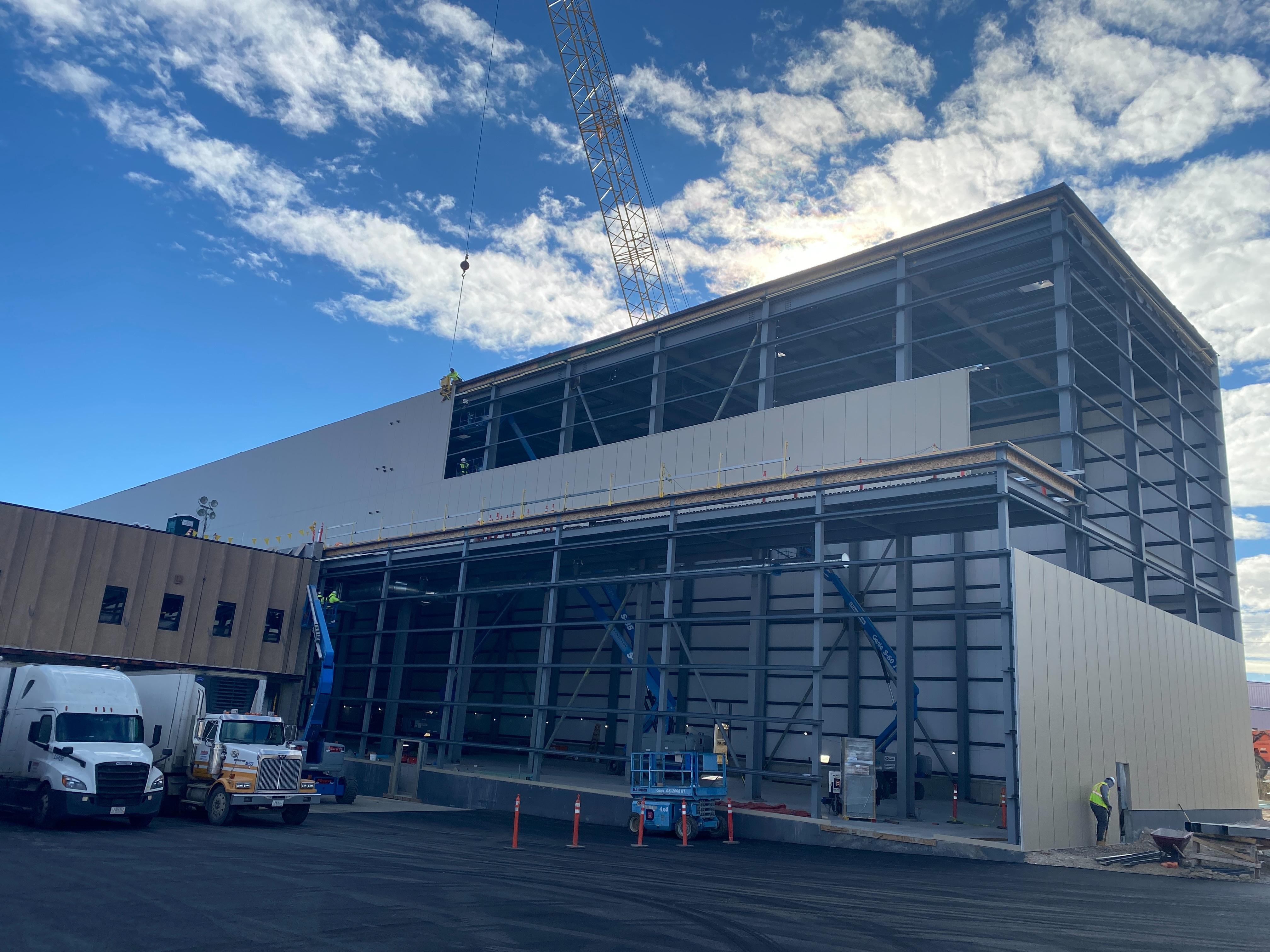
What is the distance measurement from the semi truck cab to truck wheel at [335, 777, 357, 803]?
547cm

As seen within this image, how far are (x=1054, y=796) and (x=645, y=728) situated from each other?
14.8m

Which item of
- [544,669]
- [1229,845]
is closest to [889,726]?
[1229,845]

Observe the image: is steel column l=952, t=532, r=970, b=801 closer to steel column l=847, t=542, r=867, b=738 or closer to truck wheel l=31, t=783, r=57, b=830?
steel column l=847, t=542, r=867, b=738

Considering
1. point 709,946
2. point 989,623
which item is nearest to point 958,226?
point 989,623

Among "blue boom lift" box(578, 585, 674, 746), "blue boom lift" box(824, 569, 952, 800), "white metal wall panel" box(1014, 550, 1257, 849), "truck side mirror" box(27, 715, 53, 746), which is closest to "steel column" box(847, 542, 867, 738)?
"blue boom lift" box(824, 569, 952, 800)

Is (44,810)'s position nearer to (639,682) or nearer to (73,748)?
(73,748)

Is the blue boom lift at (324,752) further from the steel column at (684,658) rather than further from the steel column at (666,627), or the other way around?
the steel column at (684,658)

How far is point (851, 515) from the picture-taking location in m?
23.5

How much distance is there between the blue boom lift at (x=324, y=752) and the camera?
26.5 meters

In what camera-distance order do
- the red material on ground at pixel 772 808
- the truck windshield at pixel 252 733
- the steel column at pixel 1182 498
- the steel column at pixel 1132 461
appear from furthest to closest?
1. the steel column at pixel 1182 498
2. the steel column at pixel 1132 461
3. the red material on ground at pixel 772 808
4. the truck windshield at pixel 252 733

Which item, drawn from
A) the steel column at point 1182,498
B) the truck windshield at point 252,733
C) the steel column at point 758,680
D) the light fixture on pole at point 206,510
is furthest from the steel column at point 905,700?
the light fixture on pole at point 206,510

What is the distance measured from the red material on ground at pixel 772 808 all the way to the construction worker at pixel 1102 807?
654 cm

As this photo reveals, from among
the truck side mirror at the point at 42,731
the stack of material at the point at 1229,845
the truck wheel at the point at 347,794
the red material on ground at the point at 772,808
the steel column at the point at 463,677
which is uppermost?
the steel column at the point at 463,677

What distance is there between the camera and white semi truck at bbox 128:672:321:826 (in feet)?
67.3
